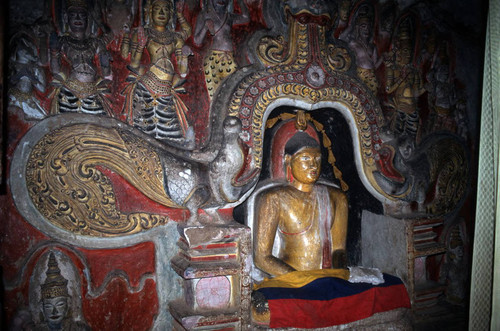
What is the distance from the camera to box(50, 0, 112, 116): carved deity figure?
11.2 ft

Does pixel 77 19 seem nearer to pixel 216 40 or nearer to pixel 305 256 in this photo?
pixel 216 40

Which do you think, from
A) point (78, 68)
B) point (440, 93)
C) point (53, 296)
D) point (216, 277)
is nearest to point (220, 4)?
point (78, 68)

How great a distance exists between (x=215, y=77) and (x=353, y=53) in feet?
6.04

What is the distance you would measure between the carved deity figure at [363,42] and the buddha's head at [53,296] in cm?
398

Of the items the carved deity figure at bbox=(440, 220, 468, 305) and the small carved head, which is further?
the carved deity figure at bbox=(440, 220, 468, 305)

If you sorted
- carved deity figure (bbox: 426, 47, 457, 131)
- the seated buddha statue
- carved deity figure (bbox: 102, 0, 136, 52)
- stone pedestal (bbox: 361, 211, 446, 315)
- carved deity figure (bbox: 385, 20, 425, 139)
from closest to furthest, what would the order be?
the seated buddha statue → carved deity figure (bbox: 102, 0, 136, 52) → stone pedestal (bbox: 361, 211, 446, 315) → carved deity figure (bbox: 385, 20, 425, 139) → carved deity figure (bbox: 426, 47, 457, 131)

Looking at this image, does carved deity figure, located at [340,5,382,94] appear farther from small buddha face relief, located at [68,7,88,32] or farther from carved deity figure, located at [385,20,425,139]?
small buddha face relief, located at [68,7,88,32]

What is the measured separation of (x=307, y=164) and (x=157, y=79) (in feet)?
6.09

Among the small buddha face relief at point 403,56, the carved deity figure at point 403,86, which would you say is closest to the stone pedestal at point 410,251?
the carved deity figure at point 403,86

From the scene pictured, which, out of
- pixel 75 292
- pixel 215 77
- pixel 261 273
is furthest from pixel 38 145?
pixel 261 273

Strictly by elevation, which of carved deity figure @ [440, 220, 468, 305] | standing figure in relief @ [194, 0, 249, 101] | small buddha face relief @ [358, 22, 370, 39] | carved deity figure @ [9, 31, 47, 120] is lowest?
carved deity figure @ [440, 220, 468, 305]

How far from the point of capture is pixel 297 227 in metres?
4.13

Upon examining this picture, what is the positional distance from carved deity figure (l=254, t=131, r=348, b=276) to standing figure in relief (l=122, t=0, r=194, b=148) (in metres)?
1.18

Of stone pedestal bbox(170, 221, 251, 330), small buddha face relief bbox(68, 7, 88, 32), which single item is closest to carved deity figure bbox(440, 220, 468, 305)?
stone pedestal bbox(170, 221, 251, 330)
